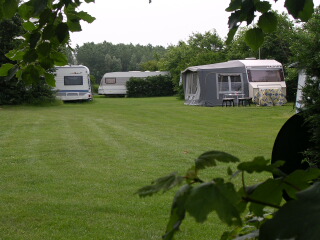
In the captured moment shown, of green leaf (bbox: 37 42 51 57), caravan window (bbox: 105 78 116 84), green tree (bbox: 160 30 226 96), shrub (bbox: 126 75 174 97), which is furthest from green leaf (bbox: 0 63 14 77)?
caravan window (bbox: 105 78 116 84)

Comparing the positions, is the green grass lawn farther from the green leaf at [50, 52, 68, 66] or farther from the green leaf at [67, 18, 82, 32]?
the green leaf at [67, 18, 82, 32]

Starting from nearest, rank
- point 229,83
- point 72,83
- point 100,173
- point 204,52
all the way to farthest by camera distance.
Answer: point 100,173
point 229,83
point 72,83
point 204,52

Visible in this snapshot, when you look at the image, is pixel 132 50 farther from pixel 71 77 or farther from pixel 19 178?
pixel 19 178

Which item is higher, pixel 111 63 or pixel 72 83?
pixel 111 63

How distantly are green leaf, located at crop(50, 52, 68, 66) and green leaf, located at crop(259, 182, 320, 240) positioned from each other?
5.19 ft

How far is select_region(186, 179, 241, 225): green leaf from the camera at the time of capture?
0.63 m

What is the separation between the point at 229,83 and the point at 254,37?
2052 cm

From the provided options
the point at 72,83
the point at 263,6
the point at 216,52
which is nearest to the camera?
the point at 263,6

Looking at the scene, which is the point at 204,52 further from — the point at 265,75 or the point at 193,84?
the point at 265,75

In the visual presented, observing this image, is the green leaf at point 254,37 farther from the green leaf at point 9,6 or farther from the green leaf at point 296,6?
the green leaf at point 9,6

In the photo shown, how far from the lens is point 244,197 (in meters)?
0.77

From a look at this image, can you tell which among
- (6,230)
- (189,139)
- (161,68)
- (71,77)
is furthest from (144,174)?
(161,68)

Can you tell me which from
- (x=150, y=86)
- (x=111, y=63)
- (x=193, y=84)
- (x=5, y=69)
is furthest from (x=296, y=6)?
(x=111, y=63)

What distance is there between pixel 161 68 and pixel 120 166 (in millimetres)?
39473
